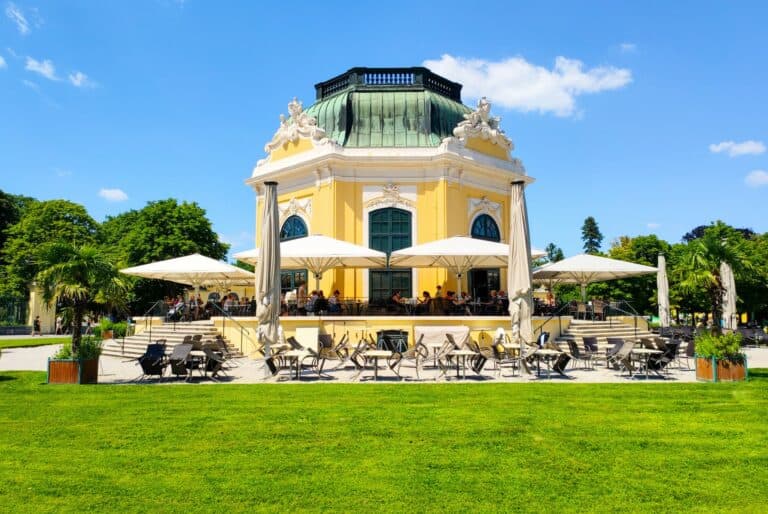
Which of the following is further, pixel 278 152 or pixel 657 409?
pixel 278 152

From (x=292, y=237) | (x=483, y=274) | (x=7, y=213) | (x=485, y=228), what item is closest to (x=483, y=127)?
(x=485, y=228)

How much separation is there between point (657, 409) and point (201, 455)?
6.38 meters

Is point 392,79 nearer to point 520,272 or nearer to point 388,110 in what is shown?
point 388,110

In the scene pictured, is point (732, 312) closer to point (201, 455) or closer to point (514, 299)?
point (514, 299)

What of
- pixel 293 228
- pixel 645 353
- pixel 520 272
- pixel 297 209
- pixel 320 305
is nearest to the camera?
pixel 645 353

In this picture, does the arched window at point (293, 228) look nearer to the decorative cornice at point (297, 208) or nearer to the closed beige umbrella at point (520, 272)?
the decorative cornice at point (297, 208)

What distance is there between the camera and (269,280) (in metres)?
12.0

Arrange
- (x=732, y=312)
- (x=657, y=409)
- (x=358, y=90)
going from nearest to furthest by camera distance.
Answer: (x=657, y=409), (x=732, y=312), (x=358, y=90)

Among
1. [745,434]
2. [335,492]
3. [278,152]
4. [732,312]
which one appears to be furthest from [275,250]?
[732,312]

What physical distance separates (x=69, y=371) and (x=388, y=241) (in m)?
12.8

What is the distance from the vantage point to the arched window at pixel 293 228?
22141 millimetres

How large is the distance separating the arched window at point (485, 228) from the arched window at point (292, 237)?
7.10 m

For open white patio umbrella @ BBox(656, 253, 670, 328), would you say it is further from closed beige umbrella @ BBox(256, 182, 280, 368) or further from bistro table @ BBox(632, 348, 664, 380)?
closed beige umbrella @ BBox(256, 182, 280, 368)

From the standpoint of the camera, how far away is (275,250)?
12.0m
